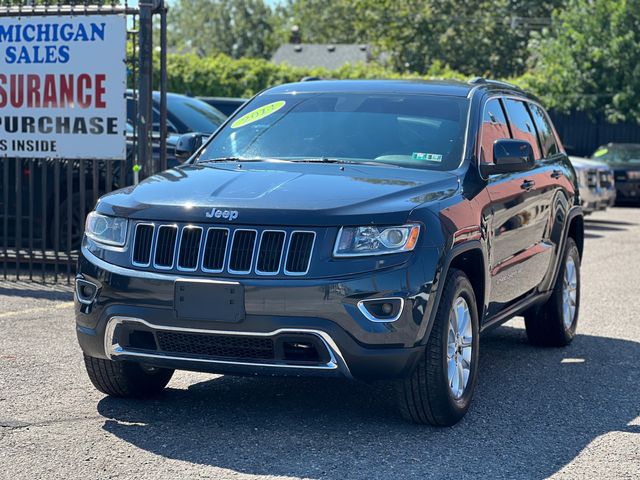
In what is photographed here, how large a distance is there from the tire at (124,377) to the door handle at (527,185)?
2.46m

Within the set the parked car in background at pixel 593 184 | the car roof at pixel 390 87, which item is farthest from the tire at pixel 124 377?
the parked car in background at pixel 593 184

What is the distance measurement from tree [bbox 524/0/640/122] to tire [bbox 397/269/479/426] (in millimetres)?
30363

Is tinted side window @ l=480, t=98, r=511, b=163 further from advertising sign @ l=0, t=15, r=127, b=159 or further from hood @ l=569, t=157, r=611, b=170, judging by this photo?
hood @ l=569, t=157, r=611, b=170

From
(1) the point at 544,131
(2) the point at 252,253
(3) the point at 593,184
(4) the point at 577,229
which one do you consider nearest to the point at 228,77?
(3) the point at 593,184

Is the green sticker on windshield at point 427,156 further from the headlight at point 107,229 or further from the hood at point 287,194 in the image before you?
the headlight at point 107,229

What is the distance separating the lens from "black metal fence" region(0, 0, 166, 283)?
1020 cm

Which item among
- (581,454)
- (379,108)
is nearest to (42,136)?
(379,108)

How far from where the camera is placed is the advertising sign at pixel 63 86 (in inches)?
405

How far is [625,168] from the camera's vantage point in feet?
87.4

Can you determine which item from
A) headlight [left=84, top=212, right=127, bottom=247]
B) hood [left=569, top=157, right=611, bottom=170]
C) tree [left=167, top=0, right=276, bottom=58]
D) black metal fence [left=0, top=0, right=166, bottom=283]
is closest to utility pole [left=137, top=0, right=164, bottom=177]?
black metal fence [left=0, top=0, right=166, bottom=283]

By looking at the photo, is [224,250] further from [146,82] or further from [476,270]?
[146,82]

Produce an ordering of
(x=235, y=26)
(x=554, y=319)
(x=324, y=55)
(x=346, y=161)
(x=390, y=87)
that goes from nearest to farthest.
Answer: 1. (x=346, y=161)
2. (x=390, y=87)
3. (x=554, y=319)
4. (x=324, y=55)
5. (x=235, y=26)

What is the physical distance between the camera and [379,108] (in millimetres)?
6777

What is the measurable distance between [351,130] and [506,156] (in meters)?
0.89
